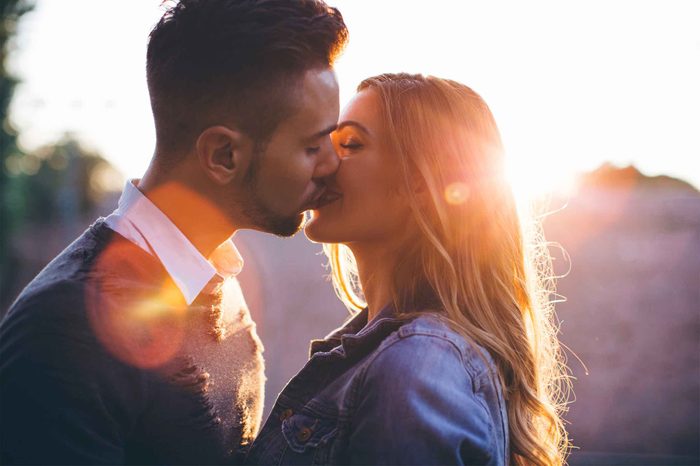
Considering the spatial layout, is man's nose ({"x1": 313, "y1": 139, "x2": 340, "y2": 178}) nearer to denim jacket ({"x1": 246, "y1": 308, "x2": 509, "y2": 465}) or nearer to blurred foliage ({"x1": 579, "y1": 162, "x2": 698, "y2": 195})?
denim jacket ({"x1": 246, "y1": 308, "x2": 509, "y2": 465})

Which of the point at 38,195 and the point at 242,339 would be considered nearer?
the point at 242,339

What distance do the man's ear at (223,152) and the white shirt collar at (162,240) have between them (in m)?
0.21

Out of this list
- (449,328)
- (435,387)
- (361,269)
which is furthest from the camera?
(361,269)

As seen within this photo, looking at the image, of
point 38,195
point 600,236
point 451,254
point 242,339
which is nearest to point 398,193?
point 451,254

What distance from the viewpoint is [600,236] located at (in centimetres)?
466

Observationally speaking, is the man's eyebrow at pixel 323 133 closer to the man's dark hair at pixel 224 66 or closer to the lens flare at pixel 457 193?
the man's dark hair at pixel 224 66

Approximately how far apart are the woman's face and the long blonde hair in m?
0.05

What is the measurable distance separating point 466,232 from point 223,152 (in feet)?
2.92

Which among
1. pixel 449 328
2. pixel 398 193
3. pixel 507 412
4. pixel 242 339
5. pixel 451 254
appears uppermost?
pixel 398 193

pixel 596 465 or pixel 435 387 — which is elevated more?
pixel 435 387

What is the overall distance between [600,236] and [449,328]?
3.38m

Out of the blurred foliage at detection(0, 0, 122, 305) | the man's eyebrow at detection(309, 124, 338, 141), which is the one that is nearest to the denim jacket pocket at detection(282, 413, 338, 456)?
the man's eyebrow at detection(309, 124, 338, 141)

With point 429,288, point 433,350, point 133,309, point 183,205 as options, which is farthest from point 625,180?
point 133,309

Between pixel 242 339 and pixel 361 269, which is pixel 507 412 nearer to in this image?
pixel 361 269
